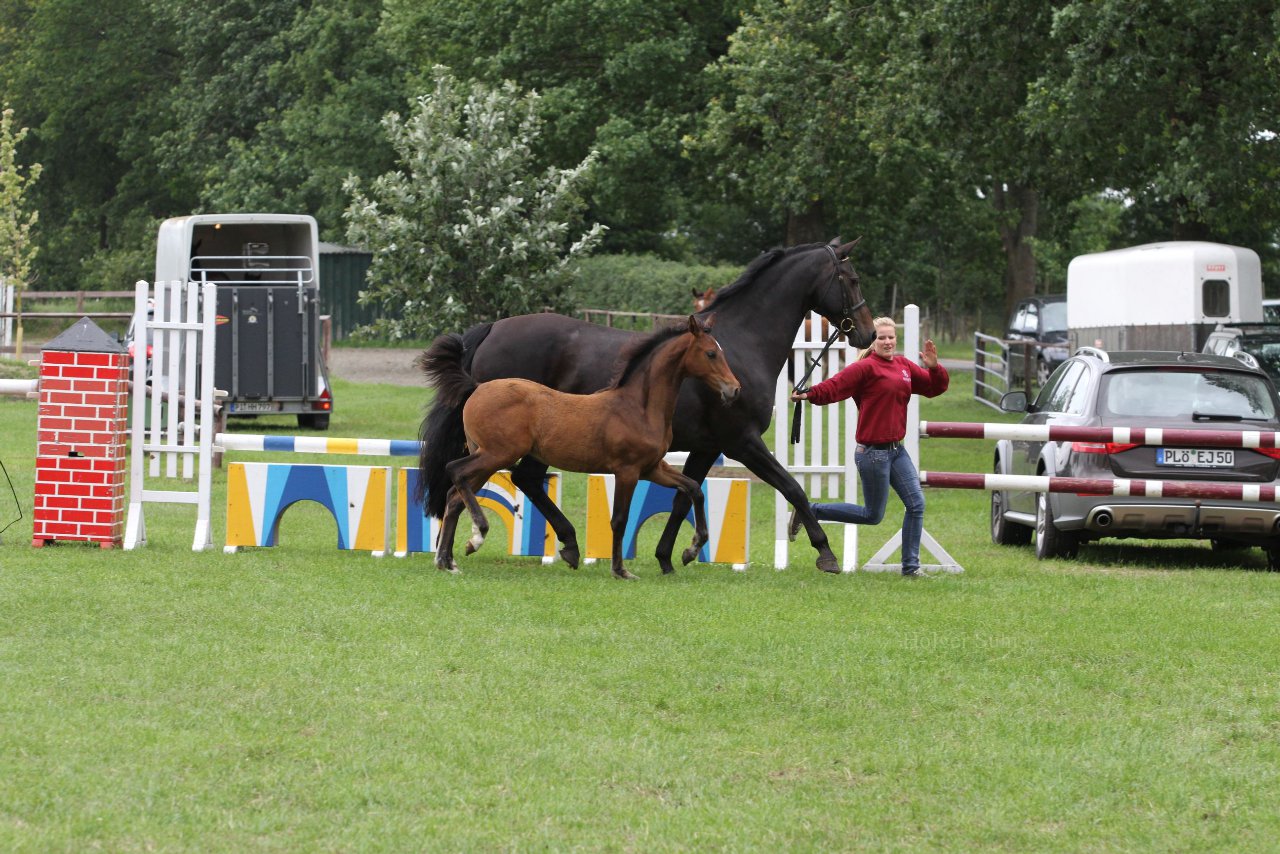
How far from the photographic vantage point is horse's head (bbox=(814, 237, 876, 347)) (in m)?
11.5

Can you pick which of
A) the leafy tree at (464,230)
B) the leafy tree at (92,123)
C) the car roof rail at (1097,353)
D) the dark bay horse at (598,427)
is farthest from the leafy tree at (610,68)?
the leafy tree at (92,123)

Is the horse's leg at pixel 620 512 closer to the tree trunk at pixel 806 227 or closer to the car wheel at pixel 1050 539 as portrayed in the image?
the car wheel at pixel 1050 539

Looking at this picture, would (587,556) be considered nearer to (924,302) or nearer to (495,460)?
(495,460)

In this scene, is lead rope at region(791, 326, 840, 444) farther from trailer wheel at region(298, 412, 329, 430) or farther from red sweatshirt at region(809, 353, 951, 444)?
trailer wheel at region(298, 412, 329, 430)

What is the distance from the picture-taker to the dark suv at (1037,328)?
1320 inches

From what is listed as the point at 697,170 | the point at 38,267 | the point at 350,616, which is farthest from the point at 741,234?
the point at 350,616

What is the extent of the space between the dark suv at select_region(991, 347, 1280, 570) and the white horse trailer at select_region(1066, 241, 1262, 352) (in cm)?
1719

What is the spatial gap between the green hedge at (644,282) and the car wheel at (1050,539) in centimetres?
2353

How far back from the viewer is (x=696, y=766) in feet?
19.9

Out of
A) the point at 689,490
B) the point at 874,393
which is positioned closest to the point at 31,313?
the point at 689,490

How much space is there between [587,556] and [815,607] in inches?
91.3

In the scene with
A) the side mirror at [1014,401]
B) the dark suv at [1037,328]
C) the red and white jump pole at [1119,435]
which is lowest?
the red and white jump pole at [1119,435]

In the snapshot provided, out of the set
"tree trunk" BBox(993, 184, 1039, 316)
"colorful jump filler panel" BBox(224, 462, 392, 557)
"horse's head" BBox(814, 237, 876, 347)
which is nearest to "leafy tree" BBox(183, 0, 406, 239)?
"tree trunk" BBox(993, 184, 1039, 316)

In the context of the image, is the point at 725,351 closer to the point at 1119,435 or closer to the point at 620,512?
the point at 620,512
